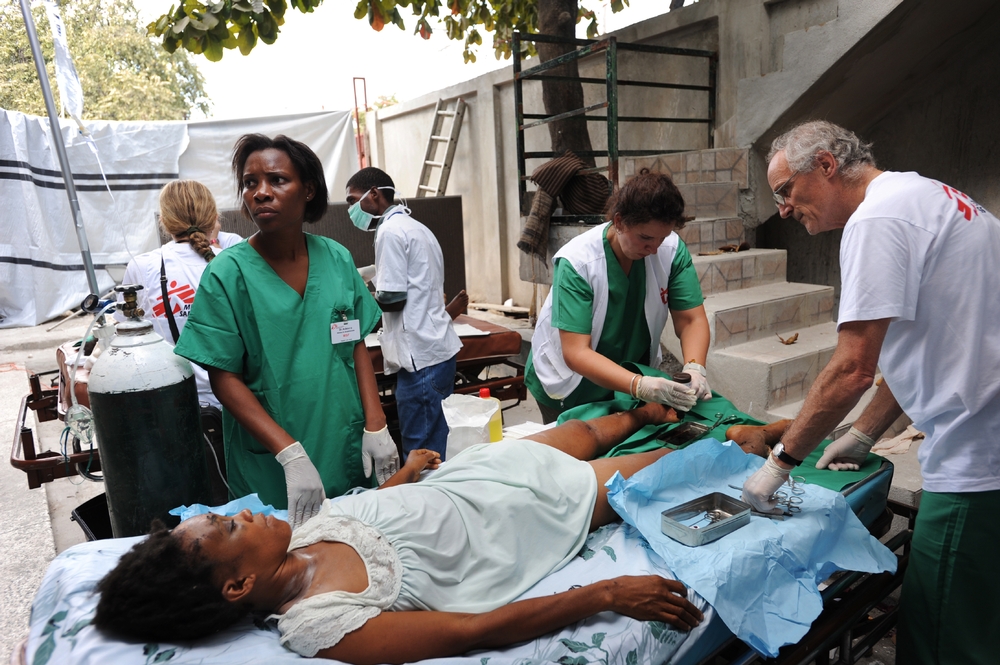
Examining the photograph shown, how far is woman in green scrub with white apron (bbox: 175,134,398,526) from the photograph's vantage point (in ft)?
6.15

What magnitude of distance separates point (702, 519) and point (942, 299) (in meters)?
0.88

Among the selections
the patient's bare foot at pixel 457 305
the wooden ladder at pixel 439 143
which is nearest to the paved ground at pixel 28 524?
the patient's bare foot at pixel 457 305

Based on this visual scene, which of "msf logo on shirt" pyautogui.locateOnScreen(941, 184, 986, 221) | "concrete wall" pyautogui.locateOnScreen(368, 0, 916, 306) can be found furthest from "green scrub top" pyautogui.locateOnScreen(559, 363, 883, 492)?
"concrete wall" pyautogui.locateOnScreen(368, 0, 916, 306)

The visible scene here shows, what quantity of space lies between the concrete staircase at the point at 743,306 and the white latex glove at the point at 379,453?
222cm

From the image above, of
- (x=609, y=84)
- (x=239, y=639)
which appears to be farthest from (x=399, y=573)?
(x=609, y=84)

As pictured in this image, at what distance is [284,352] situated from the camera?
1.95 metres

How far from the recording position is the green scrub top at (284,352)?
6.16ft

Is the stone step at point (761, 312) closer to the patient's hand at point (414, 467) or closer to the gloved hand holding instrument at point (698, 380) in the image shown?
the gloved hand holding instrument at point (698, 380)

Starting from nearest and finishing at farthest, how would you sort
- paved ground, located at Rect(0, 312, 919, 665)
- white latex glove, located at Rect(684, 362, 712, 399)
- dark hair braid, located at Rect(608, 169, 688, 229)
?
dark hair braid, located at Rect(608, 169, 688, 229)
white latex glove, located at Rect(684, 362, 712, 399)
paved ground, located at Rect(0, 312, 919, 665)

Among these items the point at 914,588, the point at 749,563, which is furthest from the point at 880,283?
the point at 914,588

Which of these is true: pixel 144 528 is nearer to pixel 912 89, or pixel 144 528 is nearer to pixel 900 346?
pixel 900 346

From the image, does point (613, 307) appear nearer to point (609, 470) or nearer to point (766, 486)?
point (609, 470)

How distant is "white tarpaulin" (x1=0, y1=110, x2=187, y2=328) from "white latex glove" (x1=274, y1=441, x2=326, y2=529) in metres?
8.25

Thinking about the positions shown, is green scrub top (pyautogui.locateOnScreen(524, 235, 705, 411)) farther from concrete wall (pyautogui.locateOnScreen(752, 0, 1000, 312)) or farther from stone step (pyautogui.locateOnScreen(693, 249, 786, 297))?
concrete wall (pyautogui.locateOnScreen(752, 0, 1000, 312))
